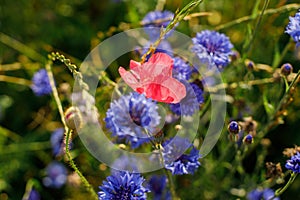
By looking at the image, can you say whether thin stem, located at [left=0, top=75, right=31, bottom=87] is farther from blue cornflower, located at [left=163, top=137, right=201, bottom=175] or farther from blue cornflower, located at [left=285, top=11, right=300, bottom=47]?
blue cornflower, located at [left=285, top=11, right=300, bottom=47]

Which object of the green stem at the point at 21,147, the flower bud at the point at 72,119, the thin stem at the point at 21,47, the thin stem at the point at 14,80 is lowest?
the flower bud at the point at 72,119

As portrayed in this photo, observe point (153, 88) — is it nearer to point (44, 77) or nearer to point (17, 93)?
point (44, 77)

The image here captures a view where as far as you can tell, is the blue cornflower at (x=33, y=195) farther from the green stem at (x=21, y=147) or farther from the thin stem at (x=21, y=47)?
the thin stem at (x=21, y=47)

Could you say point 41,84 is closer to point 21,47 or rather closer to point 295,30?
point 21,47

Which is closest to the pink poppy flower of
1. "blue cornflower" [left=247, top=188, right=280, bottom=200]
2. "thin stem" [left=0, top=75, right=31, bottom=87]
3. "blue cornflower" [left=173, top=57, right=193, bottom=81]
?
"blue cornflower" [left=173, top=57, right=193, bottom=81]

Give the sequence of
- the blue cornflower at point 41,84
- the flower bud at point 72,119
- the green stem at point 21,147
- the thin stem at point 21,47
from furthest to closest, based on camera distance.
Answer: the thin stem at point 21,47 → the green stem at point 21,147 → the blue cornflower at point 41,84 → the flower bud at point 72,119

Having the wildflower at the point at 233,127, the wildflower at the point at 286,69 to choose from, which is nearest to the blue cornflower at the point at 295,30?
the wildflower at the point at 286,69
